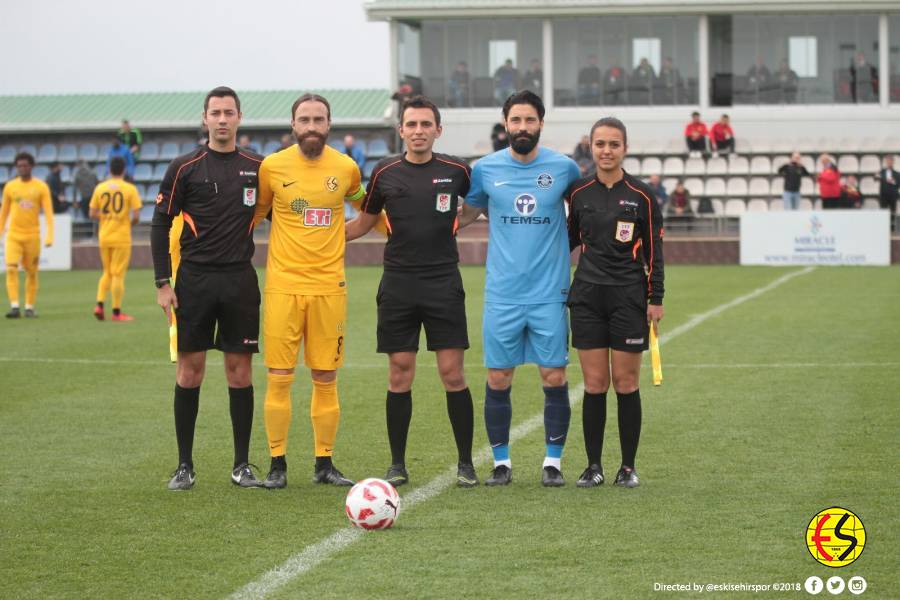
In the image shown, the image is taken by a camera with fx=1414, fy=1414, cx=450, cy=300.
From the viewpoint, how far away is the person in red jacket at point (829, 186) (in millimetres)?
30219

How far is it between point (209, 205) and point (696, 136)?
28.0 meters

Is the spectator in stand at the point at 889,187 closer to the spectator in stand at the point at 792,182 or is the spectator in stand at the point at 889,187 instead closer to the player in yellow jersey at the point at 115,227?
the spectator in stand at the point at 792,182

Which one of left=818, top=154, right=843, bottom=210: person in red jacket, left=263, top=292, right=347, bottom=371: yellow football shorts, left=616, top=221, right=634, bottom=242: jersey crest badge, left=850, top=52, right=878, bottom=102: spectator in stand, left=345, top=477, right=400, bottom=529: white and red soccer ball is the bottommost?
left=345, top=477, right=400, bottom=529: white and red soccer ball

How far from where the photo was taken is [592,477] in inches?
292

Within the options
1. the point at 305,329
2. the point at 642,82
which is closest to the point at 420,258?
the point at 305,329

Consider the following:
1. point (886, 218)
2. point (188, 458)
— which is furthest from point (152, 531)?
point (886, 218)

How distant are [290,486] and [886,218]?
853 inches

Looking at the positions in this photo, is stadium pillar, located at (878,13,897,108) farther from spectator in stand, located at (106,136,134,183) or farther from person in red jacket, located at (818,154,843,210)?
spectator in stand, located at (106,136,134,183)

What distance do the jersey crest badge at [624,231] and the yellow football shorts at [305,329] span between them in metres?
1.47

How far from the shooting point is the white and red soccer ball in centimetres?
636

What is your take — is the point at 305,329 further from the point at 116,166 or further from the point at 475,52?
the point at 475,52

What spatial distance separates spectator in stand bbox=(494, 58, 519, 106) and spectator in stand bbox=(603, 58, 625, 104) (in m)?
2.36

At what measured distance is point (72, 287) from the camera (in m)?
24.3

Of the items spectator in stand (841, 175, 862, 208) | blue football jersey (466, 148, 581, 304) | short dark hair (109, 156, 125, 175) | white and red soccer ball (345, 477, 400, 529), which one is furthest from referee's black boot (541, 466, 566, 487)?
spectator in stand (841, 175, 862, 208)
